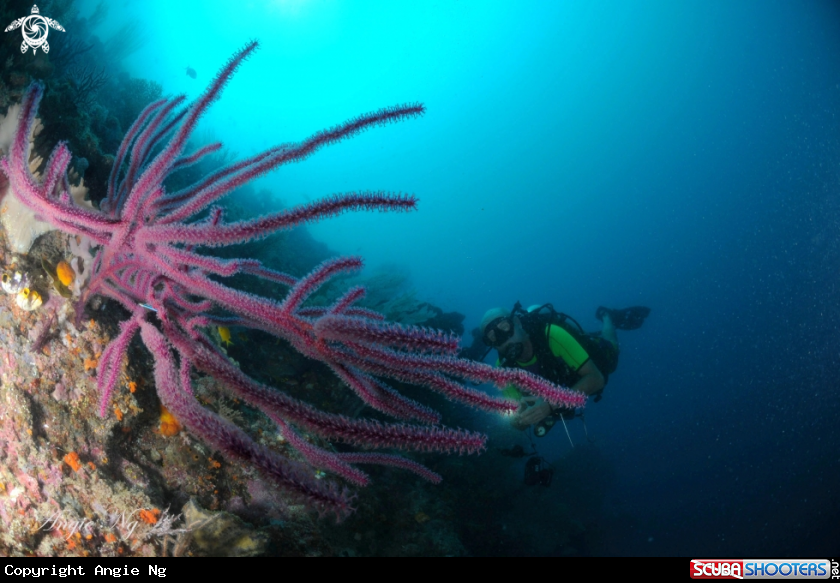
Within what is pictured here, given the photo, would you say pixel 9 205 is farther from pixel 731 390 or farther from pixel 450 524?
pixel 731 390

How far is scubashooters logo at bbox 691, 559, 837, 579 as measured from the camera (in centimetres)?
295

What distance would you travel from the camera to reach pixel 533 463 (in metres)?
5.89

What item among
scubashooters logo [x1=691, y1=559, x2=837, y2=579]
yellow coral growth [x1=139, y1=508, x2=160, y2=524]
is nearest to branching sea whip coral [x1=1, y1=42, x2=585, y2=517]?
yellow coral growth [x1=139, y1=508, x2=160, y2=524]

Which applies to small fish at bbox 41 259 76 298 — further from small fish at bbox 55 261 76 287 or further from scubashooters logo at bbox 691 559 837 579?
scubashooters logo at bbox 691 559 837 579

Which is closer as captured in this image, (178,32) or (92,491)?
(92,491)

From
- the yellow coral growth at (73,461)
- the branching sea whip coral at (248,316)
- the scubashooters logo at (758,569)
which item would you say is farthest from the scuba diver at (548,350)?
the yellow coral growth at (73,461)

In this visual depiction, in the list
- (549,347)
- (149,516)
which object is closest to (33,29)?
(149,516)

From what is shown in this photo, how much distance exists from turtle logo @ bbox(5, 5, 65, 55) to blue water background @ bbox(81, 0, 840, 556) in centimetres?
3580

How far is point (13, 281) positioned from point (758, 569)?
540 cm

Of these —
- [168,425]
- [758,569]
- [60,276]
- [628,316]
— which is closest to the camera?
[60,276]

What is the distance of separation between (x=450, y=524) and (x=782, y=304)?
68.0 metres

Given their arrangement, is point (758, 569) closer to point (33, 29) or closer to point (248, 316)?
point (248, 316)

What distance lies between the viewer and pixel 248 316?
5.21 feet

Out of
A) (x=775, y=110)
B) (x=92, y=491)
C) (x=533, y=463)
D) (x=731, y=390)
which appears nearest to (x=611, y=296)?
(x=731, y=390)
